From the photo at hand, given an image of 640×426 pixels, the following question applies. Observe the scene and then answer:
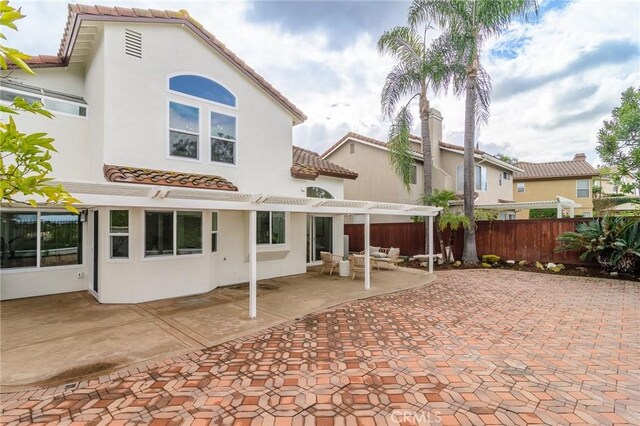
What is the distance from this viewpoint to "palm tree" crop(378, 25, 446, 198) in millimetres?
15273

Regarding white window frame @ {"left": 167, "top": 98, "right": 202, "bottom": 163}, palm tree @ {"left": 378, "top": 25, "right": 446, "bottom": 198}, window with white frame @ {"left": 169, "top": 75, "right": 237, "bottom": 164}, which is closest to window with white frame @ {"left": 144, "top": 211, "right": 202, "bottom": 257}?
white window frame @ {"left": 167, "top": 98, "right": 202, "bottom": 163}

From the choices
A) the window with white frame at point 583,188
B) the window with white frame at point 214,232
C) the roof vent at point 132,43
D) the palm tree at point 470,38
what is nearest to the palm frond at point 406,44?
the palm tree at point 470,38

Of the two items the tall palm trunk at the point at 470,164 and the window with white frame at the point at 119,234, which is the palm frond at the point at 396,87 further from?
the window with white frame at the point at 119,234

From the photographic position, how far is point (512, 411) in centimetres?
384

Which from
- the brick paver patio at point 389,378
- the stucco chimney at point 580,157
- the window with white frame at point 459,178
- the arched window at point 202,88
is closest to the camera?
the brick paver patio at point 389,378

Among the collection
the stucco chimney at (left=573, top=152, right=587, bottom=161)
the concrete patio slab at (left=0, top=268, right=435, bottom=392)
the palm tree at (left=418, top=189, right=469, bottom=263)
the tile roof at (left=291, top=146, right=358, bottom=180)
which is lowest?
the concrete patio slab at (left=0, top=268, right=435, bottom=392)

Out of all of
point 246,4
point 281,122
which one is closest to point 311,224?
point 281,122

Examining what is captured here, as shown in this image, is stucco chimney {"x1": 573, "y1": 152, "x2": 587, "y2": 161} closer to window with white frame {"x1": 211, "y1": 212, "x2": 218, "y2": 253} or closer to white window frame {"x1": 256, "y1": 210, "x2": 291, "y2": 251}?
white window frame {"x1": 256, "y1": 210, "x2": 291, "y2": 251}

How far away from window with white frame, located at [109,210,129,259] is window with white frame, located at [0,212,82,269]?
9.77ft

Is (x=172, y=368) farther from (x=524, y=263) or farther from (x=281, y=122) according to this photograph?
(x=524, y=263)

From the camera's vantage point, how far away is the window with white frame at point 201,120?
9484 millimetres

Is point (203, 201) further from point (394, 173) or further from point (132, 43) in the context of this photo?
point (394, 173)

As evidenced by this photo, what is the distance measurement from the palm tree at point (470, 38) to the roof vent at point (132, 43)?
12.6 m

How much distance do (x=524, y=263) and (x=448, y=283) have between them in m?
6.13
